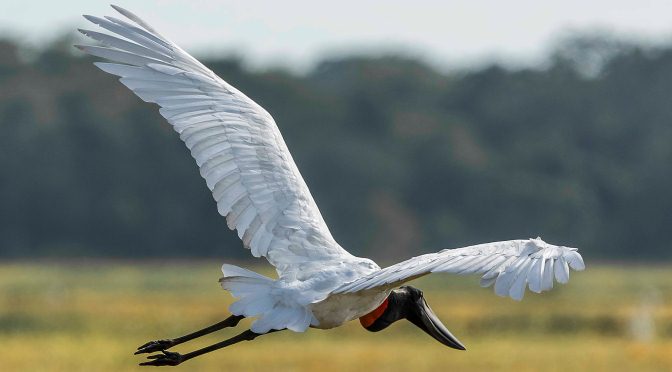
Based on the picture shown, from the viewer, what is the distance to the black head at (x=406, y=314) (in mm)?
8508

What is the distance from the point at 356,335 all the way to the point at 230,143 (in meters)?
14.1

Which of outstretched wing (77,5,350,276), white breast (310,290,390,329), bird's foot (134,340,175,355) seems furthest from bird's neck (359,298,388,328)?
bird's foot (134,340,175,355)

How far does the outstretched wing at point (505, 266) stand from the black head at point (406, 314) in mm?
951

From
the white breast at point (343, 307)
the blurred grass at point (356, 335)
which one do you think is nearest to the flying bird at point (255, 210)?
the white breast at point (343, 307)

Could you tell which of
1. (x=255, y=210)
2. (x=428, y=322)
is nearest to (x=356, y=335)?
(x=428, y=322)

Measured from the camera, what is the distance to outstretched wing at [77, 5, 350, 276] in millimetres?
8547

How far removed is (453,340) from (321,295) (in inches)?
45.2

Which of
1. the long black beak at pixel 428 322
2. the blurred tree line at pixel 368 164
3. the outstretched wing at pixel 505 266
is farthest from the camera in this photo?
the blurred tree line at pixel 368 164

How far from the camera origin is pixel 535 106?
66.2 meters

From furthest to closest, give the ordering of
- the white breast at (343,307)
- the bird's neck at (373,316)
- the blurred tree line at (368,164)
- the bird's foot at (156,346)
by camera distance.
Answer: the blurred tree line at (368,164)
the bird's neck at (373,316)
the bird's foot at (156,346)
the white breast at (343,307)

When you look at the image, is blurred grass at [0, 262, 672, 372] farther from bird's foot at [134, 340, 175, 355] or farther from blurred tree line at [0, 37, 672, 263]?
blurred tree line at [0, 37, 672, 263]

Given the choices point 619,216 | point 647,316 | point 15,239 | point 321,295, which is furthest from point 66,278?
point 321,295

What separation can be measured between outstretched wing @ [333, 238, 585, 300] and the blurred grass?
34.2 ft

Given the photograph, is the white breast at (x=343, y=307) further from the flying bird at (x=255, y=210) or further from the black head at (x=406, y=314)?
the black head at (x=406, y=314)
